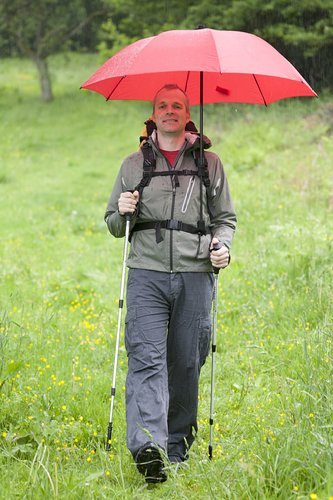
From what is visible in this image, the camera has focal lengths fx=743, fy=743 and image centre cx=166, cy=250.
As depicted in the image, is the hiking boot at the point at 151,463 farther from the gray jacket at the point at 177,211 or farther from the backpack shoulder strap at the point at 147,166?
the backpack shoulder strap at the point at 147,166

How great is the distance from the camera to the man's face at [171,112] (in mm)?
4734

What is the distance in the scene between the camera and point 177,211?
4.62 metres

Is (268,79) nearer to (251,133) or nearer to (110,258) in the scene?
(110,258)

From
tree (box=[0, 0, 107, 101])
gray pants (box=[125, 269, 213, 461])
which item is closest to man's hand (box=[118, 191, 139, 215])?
gray pants (box=[125, 269, 213, 461])

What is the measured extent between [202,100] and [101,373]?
2.48 m

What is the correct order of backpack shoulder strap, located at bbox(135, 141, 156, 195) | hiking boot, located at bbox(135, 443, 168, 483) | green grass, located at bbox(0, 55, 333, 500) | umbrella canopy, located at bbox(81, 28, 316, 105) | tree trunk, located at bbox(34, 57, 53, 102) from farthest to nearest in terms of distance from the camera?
tree trunk, located at bbox(34, 57, 53, 102), backpack shoulder strap, located at bbox(135, 141, 156, 195), umbrella canopy, located at bbox(81, 28, 316, 105), hiking boot, located at bbox(135, 443, 168, 483), green grass, located at bbox(0, 55, 333, 500)

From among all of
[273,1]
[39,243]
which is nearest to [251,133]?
[273,1]

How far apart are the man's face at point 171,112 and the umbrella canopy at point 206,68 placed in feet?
0.62

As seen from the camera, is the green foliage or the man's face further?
the green foliage

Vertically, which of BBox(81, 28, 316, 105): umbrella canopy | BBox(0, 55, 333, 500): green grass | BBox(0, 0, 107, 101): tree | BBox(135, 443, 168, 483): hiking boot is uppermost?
BBox(0, 0, 107, 101): tree

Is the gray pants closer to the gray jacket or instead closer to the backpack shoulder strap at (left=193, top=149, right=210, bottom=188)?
the gray jacket

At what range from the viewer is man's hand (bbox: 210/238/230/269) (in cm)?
456

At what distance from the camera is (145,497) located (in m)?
4.21

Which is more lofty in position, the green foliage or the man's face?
the green foliage
